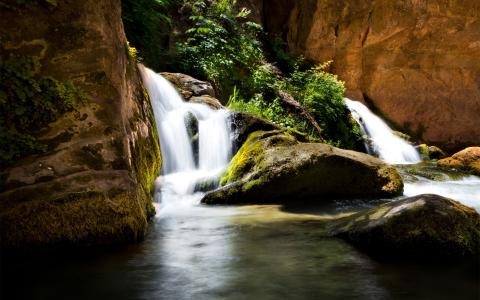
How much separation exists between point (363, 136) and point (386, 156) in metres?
1.05

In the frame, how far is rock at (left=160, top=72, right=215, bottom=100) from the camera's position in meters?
10.0

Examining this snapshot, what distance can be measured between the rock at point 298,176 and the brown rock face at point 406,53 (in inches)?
413

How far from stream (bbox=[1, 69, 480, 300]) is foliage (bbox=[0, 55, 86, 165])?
1153mm

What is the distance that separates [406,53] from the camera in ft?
56.4

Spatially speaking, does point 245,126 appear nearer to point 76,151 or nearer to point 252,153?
point 252,153

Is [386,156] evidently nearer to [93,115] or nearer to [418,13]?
[418,13]

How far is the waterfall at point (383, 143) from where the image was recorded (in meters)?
13.8

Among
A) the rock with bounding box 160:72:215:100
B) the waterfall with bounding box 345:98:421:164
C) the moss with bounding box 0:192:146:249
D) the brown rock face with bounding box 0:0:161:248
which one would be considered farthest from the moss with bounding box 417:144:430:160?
the moss with bounding box 0:192:146:249

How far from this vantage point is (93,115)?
4.54 metres

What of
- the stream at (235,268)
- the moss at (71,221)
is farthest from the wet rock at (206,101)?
the moss at (71,221)

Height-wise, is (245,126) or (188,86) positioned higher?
(188,86)

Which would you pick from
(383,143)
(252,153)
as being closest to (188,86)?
(252,153)

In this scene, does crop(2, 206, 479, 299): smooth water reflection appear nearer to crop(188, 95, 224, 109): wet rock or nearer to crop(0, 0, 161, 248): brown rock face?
crop(0, 0, 161, 248): brown rock face

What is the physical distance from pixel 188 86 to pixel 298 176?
4.68 m
